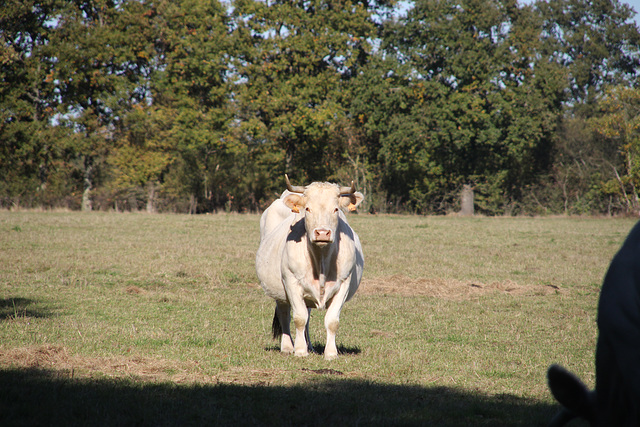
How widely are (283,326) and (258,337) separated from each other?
0.76 metres

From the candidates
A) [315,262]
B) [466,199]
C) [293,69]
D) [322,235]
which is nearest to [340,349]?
[315,262]

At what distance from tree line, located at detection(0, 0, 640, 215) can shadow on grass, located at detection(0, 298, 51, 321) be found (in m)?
30.3

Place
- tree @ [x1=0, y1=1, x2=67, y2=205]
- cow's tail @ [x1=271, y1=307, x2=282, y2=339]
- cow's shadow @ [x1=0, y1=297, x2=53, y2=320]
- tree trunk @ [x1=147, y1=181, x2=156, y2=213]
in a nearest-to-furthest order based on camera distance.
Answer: cow's tail @ [x1=271, y1=307, x2=282, y2=339] < cow's shadow @ [x1=0, y1=297, x2=53, y2=320] < tree @ [x1=0, y1=1, x2=67, y2=205] < tree trunk @ [x1=147, y1=181, x2=156, y2=213]

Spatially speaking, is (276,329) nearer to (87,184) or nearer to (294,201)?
A: (294,201)

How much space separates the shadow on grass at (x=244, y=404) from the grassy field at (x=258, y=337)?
0.07 feet

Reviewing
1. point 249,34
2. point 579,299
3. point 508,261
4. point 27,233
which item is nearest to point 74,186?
point 249,34

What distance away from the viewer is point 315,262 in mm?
8547

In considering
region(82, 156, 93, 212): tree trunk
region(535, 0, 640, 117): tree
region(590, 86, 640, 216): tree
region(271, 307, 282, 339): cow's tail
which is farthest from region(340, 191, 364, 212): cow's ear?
region(535, 0, 640, 117): tree

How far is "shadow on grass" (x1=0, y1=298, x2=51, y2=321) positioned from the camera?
10.6 m

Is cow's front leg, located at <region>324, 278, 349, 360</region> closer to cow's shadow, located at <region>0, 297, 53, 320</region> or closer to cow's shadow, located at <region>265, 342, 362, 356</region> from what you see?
cow's shadow, located at <region>265, 342, 362, 356</region>

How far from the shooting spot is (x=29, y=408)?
5.62 metres

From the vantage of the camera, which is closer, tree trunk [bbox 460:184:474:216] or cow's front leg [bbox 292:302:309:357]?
cow's front leg [bbox 292:302:309:357]

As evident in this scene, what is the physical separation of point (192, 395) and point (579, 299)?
10515 millimetres

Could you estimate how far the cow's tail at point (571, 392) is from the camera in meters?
2.33
